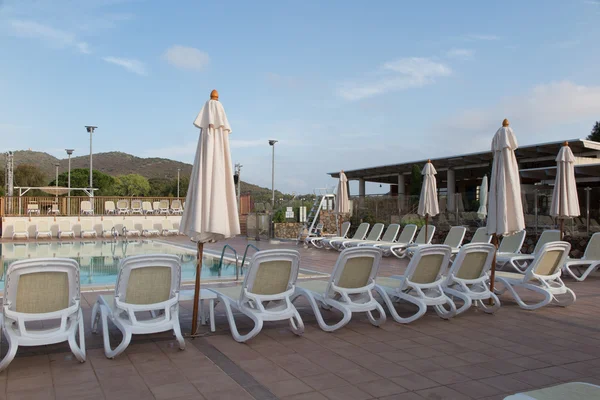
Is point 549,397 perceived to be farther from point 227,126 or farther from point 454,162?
point 454,162

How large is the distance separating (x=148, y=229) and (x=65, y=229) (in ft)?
11.7

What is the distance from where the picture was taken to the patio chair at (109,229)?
21.2 meters

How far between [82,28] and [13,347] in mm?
13764

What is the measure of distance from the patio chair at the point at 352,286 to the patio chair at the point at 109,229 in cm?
1760

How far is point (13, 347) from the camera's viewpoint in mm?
3691

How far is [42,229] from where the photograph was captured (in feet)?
66.3

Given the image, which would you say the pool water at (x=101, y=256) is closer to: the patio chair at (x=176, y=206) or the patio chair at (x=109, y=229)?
the patio chair at (x=109, y=229)

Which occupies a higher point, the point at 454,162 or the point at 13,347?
the point at 454,162

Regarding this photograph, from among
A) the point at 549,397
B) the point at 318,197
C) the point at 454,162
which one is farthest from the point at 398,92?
the point at 549,397

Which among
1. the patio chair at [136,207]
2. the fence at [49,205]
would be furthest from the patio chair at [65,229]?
the patio chair at [136,207]

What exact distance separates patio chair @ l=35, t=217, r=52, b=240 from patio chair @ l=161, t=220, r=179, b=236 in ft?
15.9

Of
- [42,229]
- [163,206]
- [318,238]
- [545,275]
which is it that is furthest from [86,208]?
[545,275]

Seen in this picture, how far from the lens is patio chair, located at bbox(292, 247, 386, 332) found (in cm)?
525

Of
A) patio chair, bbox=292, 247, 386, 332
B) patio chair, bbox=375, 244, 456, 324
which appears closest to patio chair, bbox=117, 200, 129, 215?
patio chair, bbox=292, 247, 386, 332
